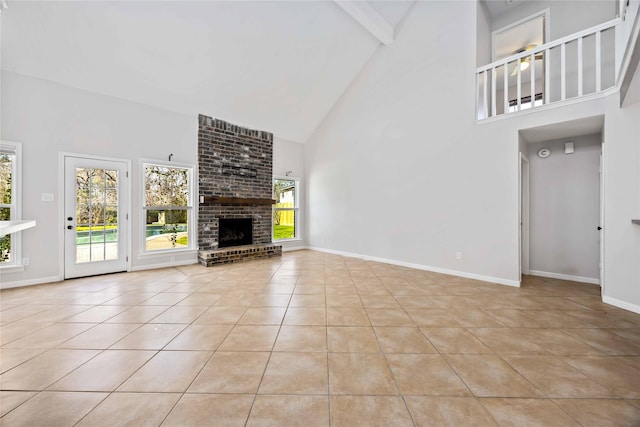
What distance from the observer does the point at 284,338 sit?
217 cm

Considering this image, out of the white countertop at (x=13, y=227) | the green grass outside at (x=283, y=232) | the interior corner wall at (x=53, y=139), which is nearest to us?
the white countertop at (x=13, y=227)

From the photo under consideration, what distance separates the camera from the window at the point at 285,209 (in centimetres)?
673

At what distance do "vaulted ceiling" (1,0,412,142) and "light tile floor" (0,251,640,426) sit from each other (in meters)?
3.21

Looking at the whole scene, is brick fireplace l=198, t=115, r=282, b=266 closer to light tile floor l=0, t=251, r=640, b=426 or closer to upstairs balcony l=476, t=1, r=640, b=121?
light tile floor l=0, t=251, r=640, b=426

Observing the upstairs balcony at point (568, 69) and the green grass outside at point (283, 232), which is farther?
the green grass outside at point (283, 232)

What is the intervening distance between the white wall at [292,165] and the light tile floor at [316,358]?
3585mm

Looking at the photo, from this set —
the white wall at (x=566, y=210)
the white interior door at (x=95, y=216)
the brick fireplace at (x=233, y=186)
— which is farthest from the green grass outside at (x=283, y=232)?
the white wall at (x=566, y=210)

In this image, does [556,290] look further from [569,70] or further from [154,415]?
[154,415]

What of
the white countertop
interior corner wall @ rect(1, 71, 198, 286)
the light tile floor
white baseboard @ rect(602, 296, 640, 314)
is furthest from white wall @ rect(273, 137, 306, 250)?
white baseboard @ rect(602, 296, 640, 314)

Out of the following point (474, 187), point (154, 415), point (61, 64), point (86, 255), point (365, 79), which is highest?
point (365, 79)

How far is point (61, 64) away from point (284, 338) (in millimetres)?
4822

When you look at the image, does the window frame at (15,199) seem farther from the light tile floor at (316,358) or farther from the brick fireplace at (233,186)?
the brick fireplace at (233,186)

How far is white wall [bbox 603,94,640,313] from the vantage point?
279cm

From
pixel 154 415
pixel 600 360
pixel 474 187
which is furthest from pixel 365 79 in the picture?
pixel 154 415
